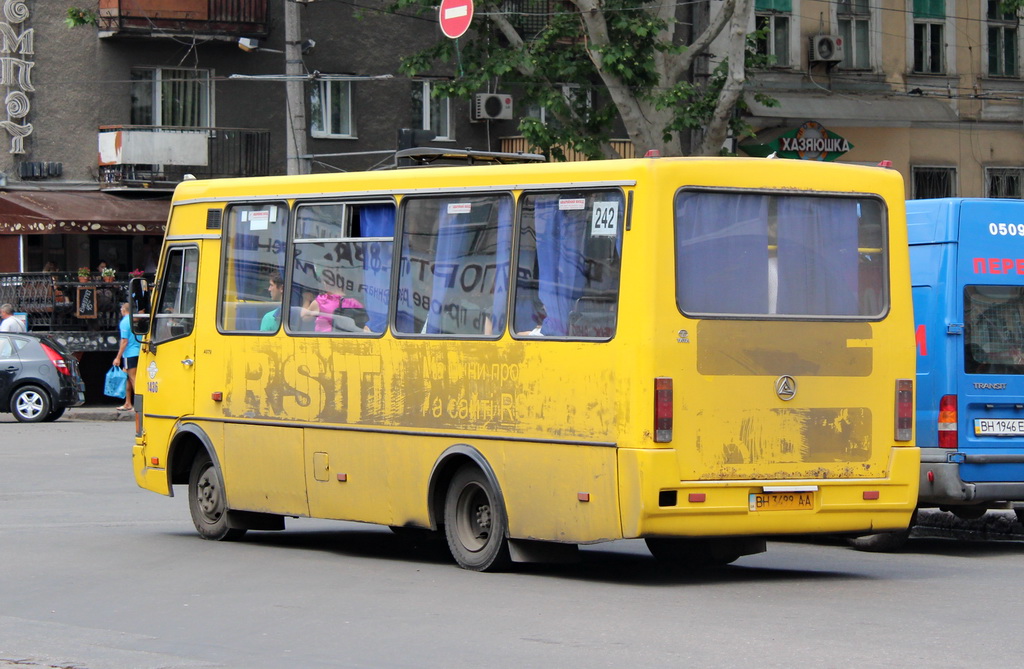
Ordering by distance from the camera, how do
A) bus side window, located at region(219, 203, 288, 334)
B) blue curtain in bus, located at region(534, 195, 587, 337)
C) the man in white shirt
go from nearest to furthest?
blue curtain in bus, located at region(534, 195, 587, 337) < bus side window, located at region(219, 203, 288, 334) < the man in white shirt

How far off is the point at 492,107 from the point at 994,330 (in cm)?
2701

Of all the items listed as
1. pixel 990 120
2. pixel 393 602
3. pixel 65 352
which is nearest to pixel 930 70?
pixel 990 120

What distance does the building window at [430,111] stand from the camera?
39219 millimetres

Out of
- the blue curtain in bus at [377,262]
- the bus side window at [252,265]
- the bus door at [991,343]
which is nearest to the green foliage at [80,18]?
the bus side window at [252,265]

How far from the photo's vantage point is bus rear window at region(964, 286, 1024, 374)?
1306 centimetres

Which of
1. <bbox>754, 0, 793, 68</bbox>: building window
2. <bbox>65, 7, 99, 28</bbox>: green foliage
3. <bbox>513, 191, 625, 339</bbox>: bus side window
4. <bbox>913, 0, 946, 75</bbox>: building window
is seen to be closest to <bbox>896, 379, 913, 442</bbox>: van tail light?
<bbox>513, 191, 625, 339</bbox>: bus side window

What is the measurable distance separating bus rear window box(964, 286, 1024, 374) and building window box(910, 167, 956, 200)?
1054 inches

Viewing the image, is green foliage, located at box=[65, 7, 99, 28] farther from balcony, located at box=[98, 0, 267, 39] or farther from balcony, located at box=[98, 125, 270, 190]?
balcony, located at box=[98, 125, 270, 190]

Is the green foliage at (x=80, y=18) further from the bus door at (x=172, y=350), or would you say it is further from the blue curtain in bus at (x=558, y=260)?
the blue curtain in bus at (x=558, y=260)

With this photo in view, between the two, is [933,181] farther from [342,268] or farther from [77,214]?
[342,268]

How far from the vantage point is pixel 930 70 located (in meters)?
39.3

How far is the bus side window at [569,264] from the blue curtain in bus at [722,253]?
39cm

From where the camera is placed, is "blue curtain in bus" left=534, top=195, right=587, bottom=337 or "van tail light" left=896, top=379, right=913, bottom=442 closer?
"blue curtain in bus" left=534, top=195, right=587, bottom=337

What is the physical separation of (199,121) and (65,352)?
914cm
